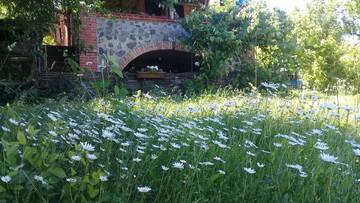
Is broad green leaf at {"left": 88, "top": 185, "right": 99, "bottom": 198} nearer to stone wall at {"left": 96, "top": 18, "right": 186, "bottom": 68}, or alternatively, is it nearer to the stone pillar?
the stone pillar

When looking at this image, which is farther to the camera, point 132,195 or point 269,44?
point 269,44

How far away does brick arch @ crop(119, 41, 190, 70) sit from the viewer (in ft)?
36.6

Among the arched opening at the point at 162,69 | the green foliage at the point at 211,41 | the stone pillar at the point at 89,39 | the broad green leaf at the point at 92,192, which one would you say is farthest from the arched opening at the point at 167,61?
the broad green leaf at the point at 92,192

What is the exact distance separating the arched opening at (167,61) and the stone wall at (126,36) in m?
1.05

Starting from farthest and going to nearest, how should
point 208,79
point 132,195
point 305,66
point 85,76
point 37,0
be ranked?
point 305,66 → point 208,79 → point 85,76 → point 37,0 → point 132,195

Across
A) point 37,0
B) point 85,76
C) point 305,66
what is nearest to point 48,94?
point 85,76

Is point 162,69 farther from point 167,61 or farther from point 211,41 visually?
point 211,41

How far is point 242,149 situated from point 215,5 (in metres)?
9.69

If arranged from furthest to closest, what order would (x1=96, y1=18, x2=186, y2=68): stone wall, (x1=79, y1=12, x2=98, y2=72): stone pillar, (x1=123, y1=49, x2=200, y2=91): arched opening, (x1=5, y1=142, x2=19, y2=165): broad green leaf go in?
(x1=96, y1=18, x2=186, y2=68): stone wall → (x1=79, y1=12, x2=98, y2=72): stone pillar → (x1=123, y1=49, x2=200, y2=91): arched opening → (x1=5, y1=142, x2=19, y2=165): broad green leaf

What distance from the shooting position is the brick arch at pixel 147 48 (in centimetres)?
1116

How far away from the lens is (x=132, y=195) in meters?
1.99

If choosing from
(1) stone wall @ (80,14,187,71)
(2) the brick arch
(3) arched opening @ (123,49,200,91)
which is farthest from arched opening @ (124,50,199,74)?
(1) stone wall @ (80,14,187,71)

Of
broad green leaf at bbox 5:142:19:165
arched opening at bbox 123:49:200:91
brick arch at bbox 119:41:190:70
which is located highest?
brick arch at bbox 119:41:190:70

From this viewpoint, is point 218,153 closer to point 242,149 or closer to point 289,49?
point 242,149
